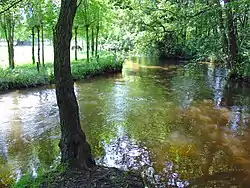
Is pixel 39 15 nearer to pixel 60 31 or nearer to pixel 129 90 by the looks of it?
pixel 129 90

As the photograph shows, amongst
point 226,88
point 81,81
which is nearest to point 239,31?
point 226,88

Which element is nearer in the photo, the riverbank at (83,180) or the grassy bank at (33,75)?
the riverbank at (83,180)

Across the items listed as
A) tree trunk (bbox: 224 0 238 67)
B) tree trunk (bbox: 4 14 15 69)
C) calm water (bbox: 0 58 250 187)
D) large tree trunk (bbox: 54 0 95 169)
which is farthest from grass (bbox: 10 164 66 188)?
tree trunk (bbox: 224 0 238 67)

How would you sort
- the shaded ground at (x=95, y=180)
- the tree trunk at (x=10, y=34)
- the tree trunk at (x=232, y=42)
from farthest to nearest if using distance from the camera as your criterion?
1. the tree trunk at (x=10, y=34)
2. the tree trunk at (x=232, y=42)
3. the shaded ground at (x=95, y=180)

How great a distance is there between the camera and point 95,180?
14.2 ft

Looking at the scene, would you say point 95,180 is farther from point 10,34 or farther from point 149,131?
point 10,34

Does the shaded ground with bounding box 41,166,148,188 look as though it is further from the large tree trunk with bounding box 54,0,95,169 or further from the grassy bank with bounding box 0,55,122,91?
the grassy bank with bounding box 0,55,122,91

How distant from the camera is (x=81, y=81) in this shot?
16.3 m

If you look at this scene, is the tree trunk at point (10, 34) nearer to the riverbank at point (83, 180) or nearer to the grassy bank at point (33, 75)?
the grassy bank at point (33, 75)

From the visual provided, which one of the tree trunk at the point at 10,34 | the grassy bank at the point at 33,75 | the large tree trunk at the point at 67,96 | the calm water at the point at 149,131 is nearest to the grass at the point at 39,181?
the large tree trunk at the point at 67,96

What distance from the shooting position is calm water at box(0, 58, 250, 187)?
19.8 ft

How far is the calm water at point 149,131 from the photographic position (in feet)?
19.8

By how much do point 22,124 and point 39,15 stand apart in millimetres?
9181

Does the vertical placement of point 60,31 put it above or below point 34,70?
above
